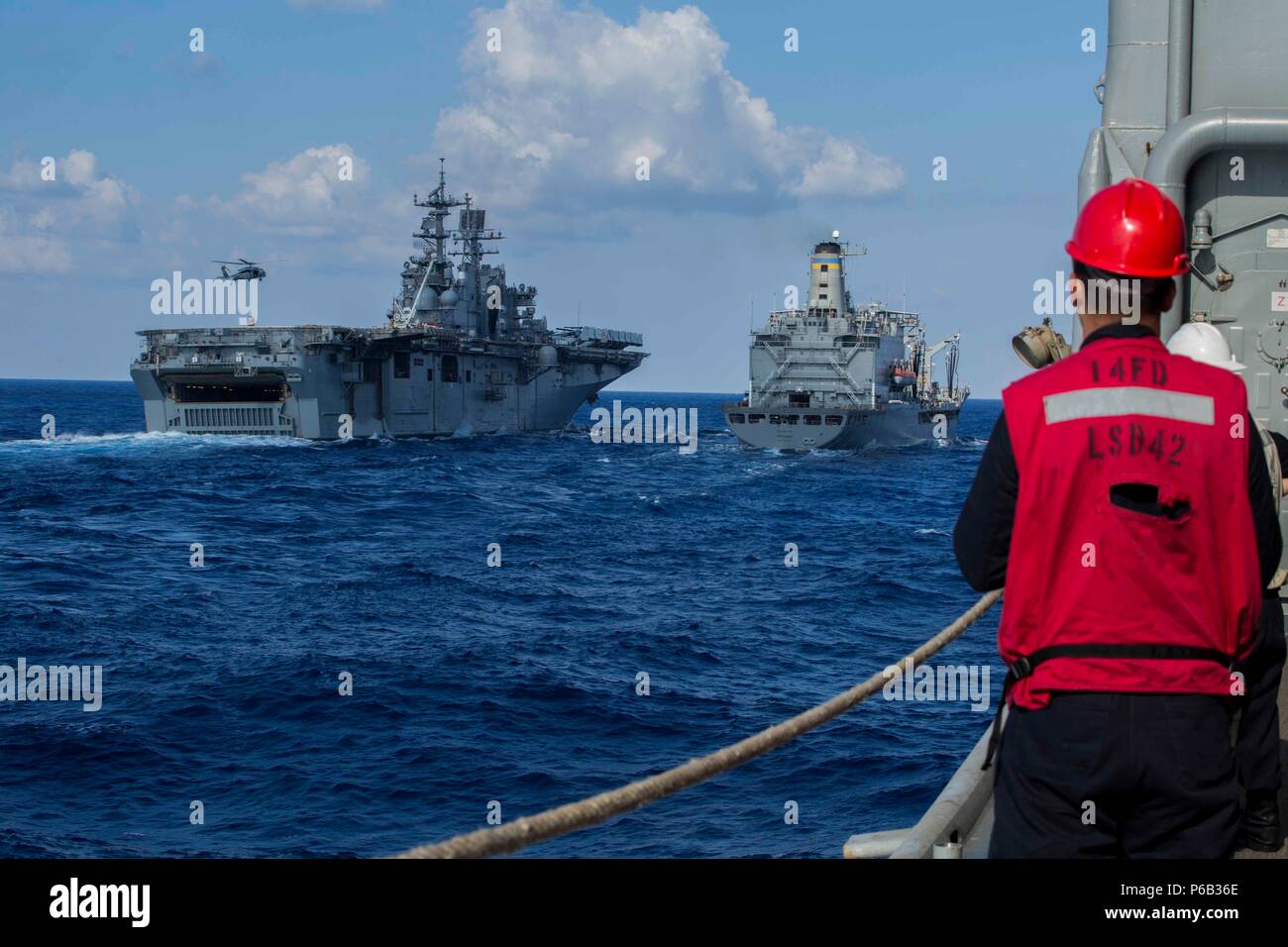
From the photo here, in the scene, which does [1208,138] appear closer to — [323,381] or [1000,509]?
[1000,509]

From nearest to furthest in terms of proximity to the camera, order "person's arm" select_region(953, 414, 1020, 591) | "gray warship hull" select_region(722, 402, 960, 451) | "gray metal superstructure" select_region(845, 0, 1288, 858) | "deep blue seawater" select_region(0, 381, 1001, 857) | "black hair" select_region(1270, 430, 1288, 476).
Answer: "person's arm" select_region(953, 414, 1020, 591)
"black hair" select_region(1270, 430, 1288, 476)
"gray metal superstructure" select_region(845, 0, 1288, 858)
"deep blue seawater" select_region(0, 381, 1001, 857)
"gray warship hull" select_region(722, 402, 960, 451)

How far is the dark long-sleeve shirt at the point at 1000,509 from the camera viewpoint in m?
2.70

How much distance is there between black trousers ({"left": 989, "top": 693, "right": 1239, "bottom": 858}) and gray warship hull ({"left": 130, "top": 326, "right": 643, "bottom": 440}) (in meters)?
53.3

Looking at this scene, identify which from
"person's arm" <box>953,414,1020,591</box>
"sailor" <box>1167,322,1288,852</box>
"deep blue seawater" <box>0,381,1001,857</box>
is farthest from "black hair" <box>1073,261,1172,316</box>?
"deep blue seawater" <box>0,381,1001,857</box>

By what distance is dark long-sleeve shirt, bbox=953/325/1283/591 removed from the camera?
2701 mm

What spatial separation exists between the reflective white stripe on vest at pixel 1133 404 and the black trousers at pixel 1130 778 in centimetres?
59

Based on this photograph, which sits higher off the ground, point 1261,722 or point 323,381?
point 323,381

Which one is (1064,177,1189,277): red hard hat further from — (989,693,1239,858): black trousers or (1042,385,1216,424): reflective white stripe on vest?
(989,693,1239,858): black trousers

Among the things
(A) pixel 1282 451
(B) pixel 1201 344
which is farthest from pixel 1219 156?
(A) pixel 1282 451

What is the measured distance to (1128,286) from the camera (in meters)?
2.75

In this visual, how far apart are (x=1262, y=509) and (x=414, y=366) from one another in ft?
196
